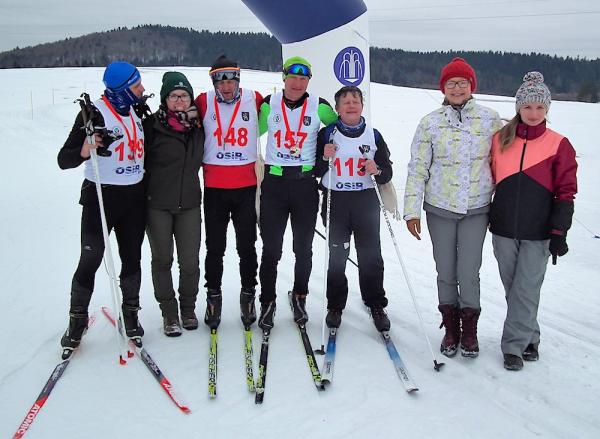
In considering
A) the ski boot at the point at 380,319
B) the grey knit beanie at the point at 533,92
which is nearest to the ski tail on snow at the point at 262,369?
the ski boot at the point at 380,319

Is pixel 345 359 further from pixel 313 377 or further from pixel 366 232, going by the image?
pixel 366 232

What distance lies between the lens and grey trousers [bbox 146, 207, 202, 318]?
3652 mm

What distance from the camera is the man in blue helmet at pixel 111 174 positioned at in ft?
10.7

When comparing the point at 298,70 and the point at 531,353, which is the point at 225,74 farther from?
the point at 531,353

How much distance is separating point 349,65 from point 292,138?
6.67ft

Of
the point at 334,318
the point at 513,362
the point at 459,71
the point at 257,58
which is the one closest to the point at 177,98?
the point at 459,71

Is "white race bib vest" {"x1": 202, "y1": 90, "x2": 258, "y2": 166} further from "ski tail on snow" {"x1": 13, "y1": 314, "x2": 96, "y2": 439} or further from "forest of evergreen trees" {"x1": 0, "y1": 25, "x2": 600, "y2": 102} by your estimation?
"forest of evergreen trees" {"x1": 0, "y1": 25, "x2": 600, "y2": 102}

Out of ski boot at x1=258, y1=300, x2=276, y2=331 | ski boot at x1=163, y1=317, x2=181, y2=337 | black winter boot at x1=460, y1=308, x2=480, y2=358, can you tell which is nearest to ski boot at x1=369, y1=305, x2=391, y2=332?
black winter boot at x1=460, y1=308, x2=480, y2=358

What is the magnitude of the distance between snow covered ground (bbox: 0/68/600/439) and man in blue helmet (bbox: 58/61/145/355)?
1.84 feet

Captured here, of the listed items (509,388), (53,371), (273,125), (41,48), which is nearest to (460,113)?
(273,125)

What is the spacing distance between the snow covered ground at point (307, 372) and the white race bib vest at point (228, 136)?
138 cm

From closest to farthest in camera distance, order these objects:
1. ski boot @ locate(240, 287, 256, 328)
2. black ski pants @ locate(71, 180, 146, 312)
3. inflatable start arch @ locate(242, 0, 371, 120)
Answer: black ski pants @ locate(71, 180, 146, 312) < ski boot @ locate(240, 287, 256, 328) < inflatable start arch @ locate(242, 0, 371, 120)

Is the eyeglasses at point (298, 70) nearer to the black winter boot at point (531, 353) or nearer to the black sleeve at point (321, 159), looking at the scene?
the black sleeve at point (321, 159)

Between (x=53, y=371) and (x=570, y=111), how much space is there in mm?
26138
